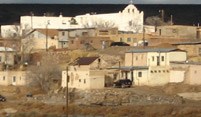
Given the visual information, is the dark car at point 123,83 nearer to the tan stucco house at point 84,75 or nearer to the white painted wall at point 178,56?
the tan stucco house at point 84,75

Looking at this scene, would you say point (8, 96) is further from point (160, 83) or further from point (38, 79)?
point (160, 83)

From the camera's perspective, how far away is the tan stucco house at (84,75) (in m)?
51.5

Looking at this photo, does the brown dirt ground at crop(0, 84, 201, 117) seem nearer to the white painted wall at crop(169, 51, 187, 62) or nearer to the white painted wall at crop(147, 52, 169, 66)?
the white painted wall at crop(147, 52, 169, 66)

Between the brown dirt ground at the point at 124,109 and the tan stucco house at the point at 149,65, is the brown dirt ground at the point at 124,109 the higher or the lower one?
the lower one

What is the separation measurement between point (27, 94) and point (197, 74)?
960cm

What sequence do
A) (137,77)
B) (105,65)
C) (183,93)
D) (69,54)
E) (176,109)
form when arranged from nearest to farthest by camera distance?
(176,109) < (183,93) < (137,77) < (105,65) < (69,54)

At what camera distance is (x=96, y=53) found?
5953 cm

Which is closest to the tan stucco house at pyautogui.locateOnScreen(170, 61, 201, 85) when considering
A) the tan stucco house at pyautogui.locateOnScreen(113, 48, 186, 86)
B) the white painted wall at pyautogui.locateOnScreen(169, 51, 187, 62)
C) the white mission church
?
the tan stucco house at pyautogui.locateOnScreen(113, 48, 186, 86)

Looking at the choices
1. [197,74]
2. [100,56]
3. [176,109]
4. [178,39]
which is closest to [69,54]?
[100,56]

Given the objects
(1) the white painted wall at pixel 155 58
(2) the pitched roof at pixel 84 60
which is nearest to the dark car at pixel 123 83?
(1) the white painted wall at pixel 155 58

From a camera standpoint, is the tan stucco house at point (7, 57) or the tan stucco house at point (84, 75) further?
the tan stucco house at point (7, 57)

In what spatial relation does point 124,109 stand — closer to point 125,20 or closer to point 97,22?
point 125,20

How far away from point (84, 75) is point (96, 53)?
308 inches

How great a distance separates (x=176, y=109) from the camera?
4559cm
